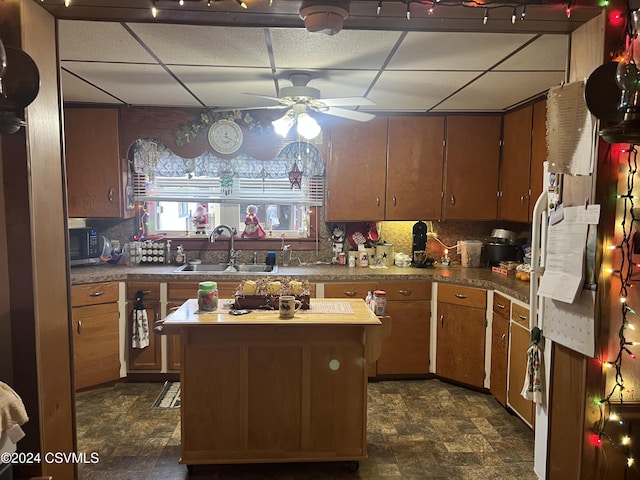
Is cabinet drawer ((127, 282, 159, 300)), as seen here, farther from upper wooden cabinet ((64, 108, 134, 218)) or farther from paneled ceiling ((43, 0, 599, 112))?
paneled ceiling ((43, 0, 599, 112))

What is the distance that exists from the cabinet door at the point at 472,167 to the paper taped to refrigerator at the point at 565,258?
1948 mm

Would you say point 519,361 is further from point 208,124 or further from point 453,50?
point 208,124

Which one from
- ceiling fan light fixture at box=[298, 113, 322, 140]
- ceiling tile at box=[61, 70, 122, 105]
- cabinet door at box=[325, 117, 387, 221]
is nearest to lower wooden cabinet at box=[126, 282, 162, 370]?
ceiling tile at box=[61, 70, 122, 105]

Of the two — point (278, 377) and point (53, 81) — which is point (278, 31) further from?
point (278, 377)

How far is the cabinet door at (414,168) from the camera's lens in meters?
3.96

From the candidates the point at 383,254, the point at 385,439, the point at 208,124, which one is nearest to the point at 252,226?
the point at 208,124

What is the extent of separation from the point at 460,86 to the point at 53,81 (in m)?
2.48

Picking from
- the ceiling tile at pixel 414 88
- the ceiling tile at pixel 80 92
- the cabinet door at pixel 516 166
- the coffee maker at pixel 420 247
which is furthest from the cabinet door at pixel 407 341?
the ceiling tile at pixel 80 92

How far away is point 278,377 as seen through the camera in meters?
2.42

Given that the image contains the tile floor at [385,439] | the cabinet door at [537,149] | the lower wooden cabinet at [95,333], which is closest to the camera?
the tile floor at [385,439]

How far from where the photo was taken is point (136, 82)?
3.12 m

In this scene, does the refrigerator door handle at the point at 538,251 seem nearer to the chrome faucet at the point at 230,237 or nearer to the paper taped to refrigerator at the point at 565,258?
the paper taped to refrigerator at the point at 565,258

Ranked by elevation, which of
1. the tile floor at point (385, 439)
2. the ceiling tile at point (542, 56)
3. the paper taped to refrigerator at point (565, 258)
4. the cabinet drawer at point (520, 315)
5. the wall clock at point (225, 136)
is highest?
the ceiling tile at point (542, 56)

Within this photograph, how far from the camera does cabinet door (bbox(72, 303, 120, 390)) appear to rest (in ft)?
11.3
